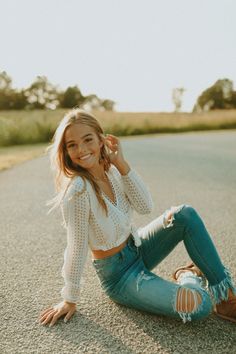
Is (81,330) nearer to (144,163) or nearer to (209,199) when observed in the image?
(209,199)

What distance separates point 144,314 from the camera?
8.30 feet

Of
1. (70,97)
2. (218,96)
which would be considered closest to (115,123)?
(70,97)

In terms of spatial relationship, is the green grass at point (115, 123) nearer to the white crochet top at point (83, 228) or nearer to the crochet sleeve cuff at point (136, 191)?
the crochet sleeve cuff at point (136, 191)

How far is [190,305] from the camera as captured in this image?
2.32 m

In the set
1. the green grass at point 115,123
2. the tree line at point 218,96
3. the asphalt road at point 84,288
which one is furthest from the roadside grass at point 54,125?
the tree line at point 218,96

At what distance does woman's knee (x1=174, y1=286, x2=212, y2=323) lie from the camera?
2312 millimetres

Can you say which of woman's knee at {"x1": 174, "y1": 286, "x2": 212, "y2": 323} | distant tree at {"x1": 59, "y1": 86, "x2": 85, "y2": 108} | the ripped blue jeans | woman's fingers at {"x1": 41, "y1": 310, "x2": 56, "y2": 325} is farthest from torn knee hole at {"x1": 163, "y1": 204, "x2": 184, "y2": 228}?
distant tree at {"x1": 59, "y1": 86, "x2": 85, "y2": 108}

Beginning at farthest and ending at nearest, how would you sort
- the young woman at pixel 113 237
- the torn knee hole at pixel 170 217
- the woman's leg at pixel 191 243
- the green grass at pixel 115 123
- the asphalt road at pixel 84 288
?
the green grass at pixel 115 123 < the torn knee hole at pixel 170 217 < the woman's leg at pixel 191 243 < the young woman at pixel 113 237 < the asphalt road at pixel 84 288

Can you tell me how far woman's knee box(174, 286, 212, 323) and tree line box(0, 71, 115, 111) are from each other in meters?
24.1

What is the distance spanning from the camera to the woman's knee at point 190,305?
91.0 inches

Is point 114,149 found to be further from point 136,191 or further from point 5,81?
point 5,81

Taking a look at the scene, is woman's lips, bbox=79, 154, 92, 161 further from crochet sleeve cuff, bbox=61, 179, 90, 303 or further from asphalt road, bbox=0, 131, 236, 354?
asphalt road, bbox=0, 131, 236, 354

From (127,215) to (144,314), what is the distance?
0.58 m

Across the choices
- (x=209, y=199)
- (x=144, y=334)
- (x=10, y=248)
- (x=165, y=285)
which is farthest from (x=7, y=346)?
(x=209, y=199)
